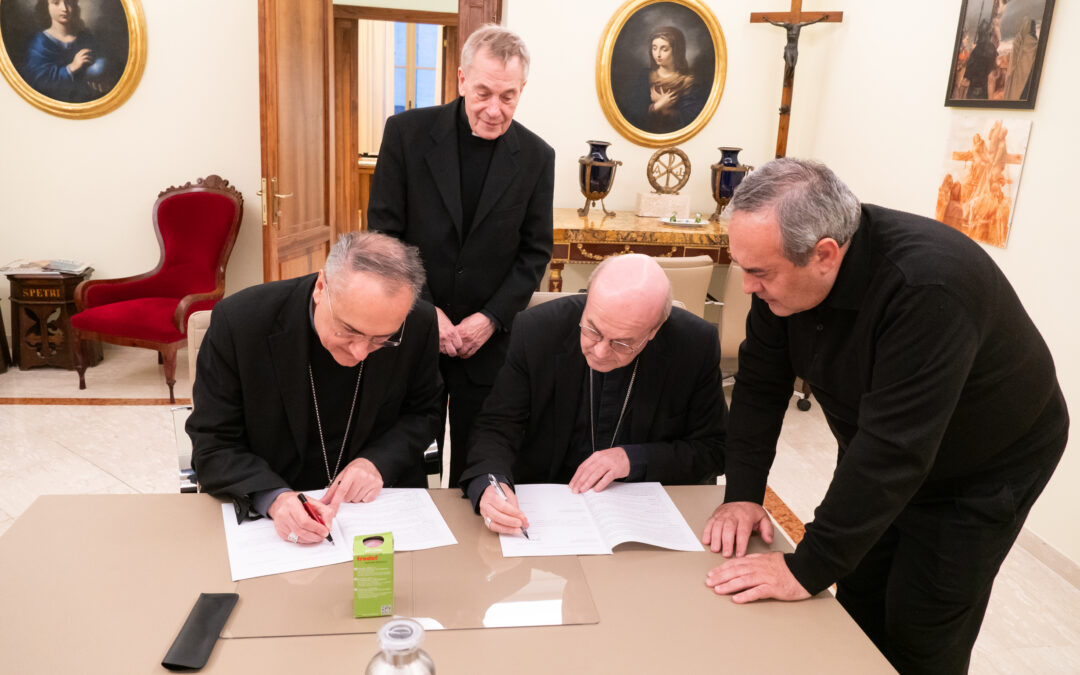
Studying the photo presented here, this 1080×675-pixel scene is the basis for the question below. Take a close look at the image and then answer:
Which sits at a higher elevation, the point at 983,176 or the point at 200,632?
the point at 983,176

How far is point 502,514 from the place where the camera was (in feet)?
5.50

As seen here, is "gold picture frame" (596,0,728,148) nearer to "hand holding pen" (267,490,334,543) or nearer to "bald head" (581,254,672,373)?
"bald head" (581,254,672,373)

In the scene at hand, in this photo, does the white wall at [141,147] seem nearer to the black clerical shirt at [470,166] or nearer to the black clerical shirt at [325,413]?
the black clerical shirt at [470,166]

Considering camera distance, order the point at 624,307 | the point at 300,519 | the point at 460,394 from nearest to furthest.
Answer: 1. the point at 300,519
2. the point at 624,307
3. the point at 460,394

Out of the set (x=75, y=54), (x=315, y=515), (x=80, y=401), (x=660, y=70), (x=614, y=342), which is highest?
(x=660, y=70)

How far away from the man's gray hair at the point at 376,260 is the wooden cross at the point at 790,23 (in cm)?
404

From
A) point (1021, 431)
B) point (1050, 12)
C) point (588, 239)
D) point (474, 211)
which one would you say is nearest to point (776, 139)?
point (588, 239)

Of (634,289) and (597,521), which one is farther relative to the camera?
(634,289)

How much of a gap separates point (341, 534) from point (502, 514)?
325mm

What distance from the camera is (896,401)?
4.68 ft

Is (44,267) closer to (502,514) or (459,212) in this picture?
(459,212)

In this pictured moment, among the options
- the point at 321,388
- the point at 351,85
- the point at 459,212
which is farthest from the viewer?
the point at 351,85

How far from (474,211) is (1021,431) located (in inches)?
A: 65.5

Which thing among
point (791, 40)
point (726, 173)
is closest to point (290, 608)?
point (726, 173)
